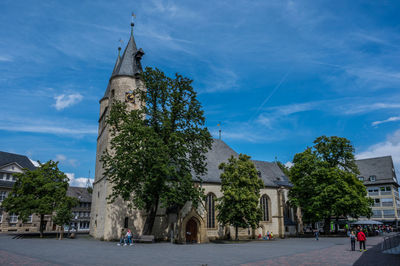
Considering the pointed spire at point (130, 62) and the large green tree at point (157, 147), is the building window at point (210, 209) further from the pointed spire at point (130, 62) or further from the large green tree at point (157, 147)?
the pointed spire at point (130, 62)

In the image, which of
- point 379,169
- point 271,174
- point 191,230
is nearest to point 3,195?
point 191,230

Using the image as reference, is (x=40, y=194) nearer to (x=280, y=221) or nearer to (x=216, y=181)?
(x=216, y=181)

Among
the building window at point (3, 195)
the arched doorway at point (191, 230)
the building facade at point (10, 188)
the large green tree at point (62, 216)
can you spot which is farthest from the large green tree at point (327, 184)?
the building window at point (3, 195)

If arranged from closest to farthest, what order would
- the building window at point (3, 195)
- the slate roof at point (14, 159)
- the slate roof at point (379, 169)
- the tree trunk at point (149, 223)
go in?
the tree trunk at point (149, 223)
the building window at point (3, 195)
the slate roof at point (14, 159)
the slate roof at point (379, 169)

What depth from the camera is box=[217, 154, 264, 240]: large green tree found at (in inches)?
1140

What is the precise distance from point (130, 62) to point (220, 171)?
18135mm

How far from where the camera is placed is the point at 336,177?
125ft

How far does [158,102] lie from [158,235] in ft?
45.6

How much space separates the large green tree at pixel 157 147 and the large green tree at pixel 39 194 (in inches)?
458

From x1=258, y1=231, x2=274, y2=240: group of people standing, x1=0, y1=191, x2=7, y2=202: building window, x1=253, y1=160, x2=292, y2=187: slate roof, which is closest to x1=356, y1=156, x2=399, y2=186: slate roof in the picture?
x1=253, y1=160, x2=292, y2=187: slate roof

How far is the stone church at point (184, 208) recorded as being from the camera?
2944cm

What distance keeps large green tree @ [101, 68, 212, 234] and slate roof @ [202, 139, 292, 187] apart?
6636 mm

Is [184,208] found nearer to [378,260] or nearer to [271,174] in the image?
[271,174]

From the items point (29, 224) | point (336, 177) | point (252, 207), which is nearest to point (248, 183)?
point (252, 207)
